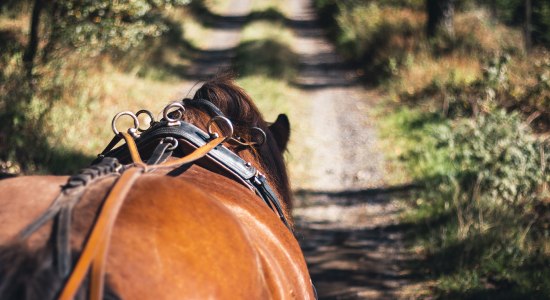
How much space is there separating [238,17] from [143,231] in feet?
83.4

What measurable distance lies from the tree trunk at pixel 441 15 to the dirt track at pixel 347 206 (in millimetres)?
2031

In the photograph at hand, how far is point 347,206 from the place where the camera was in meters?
6.79

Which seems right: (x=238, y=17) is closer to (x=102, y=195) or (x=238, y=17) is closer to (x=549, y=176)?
(x=549, y=176)

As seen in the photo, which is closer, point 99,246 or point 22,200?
point 99,246

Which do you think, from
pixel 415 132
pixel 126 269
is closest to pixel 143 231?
pixel 126 269

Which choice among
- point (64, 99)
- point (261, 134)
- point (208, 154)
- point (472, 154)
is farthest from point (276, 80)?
point (208, 154)

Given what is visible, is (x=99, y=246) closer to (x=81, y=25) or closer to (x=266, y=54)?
(x=81, y=25)

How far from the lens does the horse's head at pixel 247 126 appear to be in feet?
9.36

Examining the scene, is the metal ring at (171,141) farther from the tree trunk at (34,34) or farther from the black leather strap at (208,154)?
the tree trunk at (34,34)

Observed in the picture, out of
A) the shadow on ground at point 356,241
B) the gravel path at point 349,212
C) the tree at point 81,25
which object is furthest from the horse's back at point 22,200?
the tree at point 81,25

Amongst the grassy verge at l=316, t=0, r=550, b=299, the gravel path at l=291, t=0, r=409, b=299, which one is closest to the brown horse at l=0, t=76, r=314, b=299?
the gravel path at l=291, t=0, r=409, b=299

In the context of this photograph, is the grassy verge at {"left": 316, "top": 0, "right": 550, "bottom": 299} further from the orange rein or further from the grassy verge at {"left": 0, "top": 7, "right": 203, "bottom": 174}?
the grassy verge at {"left": 0, "top": 7, "right": 203, "bottom": 174}

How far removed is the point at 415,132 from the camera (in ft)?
29.0

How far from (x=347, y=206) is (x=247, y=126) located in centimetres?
406
